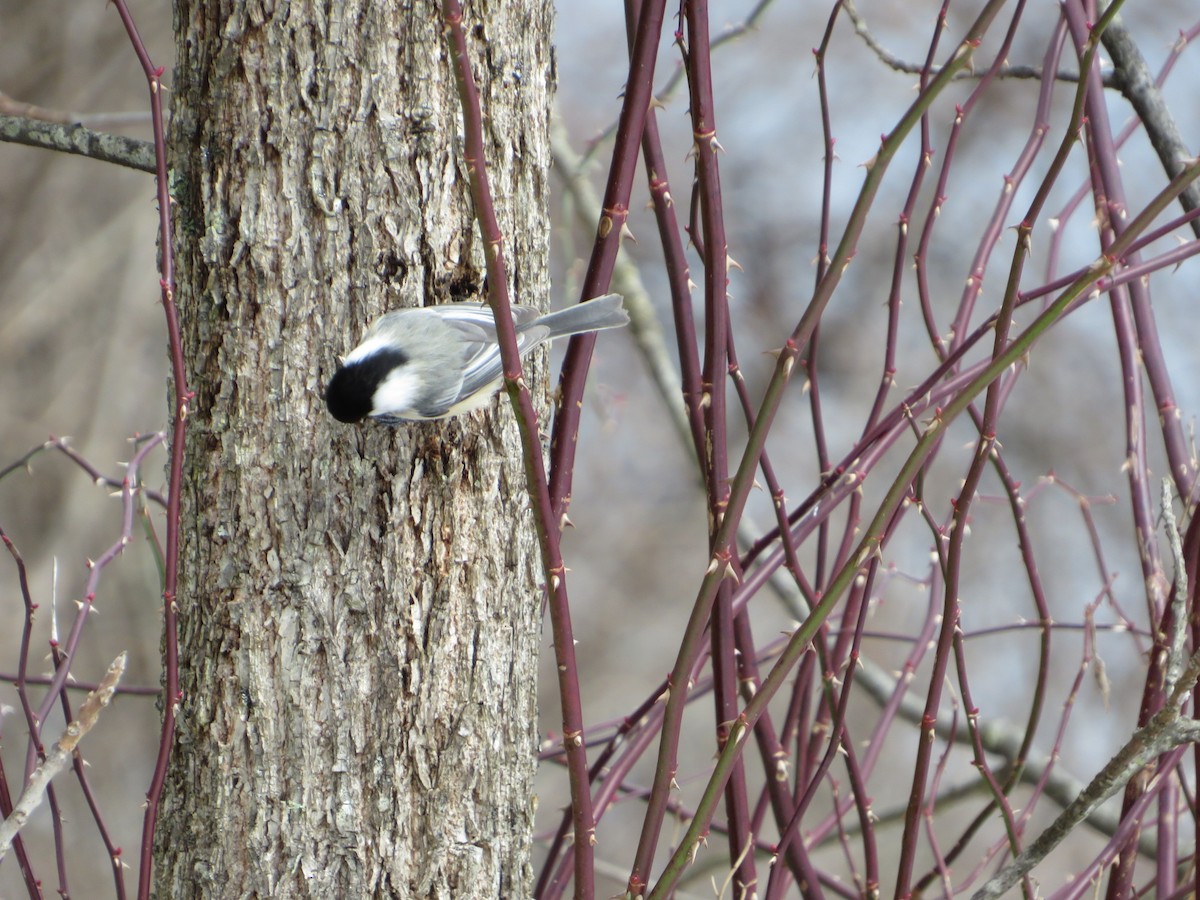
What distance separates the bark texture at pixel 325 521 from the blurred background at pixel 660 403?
3697 mm

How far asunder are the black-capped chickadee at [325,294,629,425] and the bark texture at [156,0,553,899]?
4 centimetres

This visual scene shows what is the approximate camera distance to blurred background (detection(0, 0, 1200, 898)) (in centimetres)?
620

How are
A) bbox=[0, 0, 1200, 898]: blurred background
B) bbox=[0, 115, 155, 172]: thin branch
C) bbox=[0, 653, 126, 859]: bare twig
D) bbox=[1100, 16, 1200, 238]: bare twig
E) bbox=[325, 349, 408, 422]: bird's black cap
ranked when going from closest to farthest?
bbox=[0, 653, 126, 859]: bare twig, bbox=[325, 349, 408, 422]: bird's black cap, bbox=[0, 115, 155, 172]: thin branch, bbox=[1100, 16, 1200, 238]: bare twig, bbox=[0, 0, 1200, 898]: blurred background

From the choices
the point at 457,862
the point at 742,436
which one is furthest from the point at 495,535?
the point at 742,436

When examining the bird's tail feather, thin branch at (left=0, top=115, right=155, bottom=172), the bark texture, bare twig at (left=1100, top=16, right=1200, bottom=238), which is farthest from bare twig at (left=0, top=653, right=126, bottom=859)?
bare twig at (left=1100, top=16, right=1200, bottom=238)

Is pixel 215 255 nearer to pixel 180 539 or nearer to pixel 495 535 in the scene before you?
pixel 180 539

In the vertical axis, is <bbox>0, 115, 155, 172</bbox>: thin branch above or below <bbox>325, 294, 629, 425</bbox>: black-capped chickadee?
above

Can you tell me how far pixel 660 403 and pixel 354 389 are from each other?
18.8ft

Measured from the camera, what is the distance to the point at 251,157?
61.1 inches

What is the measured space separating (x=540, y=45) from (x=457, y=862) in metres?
1.12

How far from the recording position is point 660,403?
7184 mm

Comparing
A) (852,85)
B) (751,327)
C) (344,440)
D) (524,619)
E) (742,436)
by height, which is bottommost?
(524,619)

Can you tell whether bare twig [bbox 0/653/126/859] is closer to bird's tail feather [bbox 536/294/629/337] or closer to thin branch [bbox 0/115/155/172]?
bird's tail feather [bbox 536/294/629/337]

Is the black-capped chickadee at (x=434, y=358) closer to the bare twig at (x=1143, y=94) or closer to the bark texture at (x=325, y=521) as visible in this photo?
the bark texture at (x=325, y=521)
